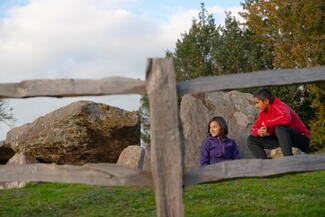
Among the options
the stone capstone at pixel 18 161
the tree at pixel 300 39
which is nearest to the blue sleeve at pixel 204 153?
the stone capstone at pixel 18 161

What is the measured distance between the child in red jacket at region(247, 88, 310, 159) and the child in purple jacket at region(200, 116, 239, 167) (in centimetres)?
37

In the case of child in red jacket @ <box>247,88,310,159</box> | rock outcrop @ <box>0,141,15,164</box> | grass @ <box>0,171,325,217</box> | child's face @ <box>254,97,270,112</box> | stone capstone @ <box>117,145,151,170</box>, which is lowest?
grass @ <box>0,171,325,217</box>

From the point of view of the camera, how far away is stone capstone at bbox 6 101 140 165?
42.5 ft

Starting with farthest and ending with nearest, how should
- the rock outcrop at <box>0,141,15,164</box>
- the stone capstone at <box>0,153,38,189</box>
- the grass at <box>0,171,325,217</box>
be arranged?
the rock outcrop at <box>0,141,15,164</box> < the stone capstone at <box>0,153,38,189</box> < the grass at <box>0,171,325,217</box>

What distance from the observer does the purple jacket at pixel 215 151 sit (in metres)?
7.37

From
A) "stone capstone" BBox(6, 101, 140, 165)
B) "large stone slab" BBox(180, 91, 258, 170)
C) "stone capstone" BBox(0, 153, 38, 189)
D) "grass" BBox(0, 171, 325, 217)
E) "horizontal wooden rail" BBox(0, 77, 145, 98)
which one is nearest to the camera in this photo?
"horizontal wooden rail" BBox(0, 77, 145, 98)

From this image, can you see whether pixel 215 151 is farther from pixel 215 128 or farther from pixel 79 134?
pixel 79 134

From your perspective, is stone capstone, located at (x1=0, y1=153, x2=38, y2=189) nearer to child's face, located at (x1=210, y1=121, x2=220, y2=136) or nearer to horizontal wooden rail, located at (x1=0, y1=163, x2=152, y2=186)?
child's face, located at (x1=210, y1=121, x2=220, y2=136)

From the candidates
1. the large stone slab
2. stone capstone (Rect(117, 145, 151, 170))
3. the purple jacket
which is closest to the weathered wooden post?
the purple jacket

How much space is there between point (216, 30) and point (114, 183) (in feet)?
66.1

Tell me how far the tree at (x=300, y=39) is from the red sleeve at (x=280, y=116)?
1331 cm

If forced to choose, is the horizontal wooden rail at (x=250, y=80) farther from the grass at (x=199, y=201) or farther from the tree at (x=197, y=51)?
the tree at (x=197, y=51)

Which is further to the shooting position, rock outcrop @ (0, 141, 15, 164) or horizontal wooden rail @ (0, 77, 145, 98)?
rock outcrop @ (0, 141, 15, 164)

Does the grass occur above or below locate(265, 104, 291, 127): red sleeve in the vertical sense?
below
